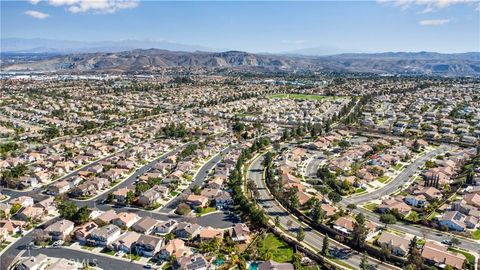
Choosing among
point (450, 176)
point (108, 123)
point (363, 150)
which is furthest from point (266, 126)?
point (450, 176)

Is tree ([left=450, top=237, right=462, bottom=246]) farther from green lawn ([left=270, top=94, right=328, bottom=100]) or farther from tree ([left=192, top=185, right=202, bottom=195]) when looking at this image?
green lawn ([left=270, top=94, right=328, bottom=100])

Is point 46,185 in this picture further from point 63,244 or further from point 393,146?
point 393,146

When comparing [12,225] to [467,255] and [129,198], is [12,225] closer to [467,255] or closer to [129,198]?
[129,198]

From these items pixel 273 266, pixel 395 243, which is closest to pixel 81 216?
pixel 273 266

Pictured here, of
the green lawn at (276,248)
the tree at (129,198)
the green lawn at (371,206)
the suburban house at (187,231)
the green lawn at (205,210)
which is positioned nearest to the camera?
the green lawn at (276,248)

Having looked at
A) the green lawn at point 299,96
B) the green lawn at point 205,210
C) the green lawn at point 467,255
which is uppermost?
the green lawn at point 299,96

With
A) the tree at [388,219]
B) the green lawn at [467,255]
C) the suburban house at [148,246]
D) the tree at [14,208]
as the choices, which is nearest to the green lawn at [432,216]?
the tree at [388,219]

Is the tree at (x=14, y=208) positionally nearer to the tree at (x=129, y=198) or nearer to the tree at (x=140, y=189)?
the tree at (x=129, y=198)
